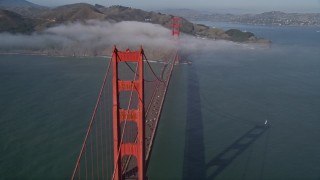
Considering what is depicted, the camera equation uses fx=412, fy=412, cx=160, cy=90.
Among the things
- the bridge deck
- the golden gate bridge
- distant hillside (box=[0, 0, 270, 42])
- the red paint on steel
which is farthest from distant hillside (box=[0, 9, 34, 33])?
the red paint on steel

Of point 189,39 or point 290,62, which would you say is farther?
point 189,39

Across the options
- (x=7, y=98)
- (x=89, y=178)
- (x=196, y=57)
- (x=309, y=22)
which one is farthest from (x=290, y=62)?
(x=309, y=22)

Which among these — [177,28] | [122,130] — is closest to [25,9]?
[177,28]

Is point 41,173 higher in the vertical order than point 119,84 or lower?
lower

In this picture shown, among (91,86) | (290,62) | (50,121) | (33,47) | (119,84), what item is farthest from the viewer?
(33,47)

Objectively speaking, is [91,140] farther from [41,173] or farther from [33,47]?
[33,47]

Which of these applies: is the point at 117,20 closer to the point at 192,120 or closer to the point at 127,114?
the point at 192,120
